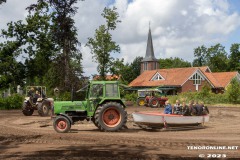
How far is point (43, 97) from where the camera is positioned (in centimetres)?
2270

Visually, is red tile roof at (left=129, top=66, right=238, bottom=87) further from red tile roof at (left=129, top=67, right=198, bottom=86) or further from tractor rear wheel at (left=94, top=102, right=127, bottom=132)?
tractor rear wheel at (left=94, top=102, right=127, bottom=132)

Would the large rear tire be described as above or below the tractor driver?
below

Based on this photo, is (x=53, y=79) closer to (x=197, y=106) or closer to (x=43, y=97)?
(x=43, y=97)

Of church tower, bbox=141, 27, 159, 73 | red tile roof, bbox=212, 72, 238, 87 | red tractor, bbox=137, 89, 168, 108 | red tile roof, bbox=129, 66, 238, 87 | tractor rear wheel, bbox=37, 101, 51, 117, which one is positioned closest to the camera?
tractor rear wheel, bbox=37, 101, 51, 117

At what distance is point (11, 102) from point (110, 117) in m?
18.9

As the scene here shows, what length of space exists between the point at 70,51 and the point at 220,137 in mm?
23956

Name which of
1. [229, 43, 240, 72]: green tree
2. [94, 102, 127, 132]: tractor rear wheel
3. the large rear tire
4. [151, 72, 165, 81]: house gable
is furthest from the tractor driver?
[229, 43, 240, 72]: green tree

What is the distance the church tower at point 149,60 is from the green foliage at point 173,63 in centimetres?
2979

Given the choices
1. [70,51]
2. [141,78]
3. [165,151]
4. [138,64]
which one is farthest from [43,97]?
[138,64]

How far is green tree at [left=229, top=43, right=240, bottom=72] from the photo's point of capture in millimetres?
76562

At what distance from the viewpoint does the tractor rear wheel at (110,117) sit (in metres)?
13.4

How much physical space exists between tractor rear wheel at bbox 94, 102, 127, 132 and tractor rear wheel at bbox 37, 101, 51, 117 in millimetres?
8407

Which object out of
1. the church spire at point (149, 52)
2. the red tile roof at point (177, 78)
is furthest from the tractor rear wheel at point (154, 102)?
the church spire at point (149, 52)

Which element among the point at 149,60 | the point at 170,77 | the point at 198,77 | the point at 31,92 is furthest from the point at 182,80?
the point at 31,92
